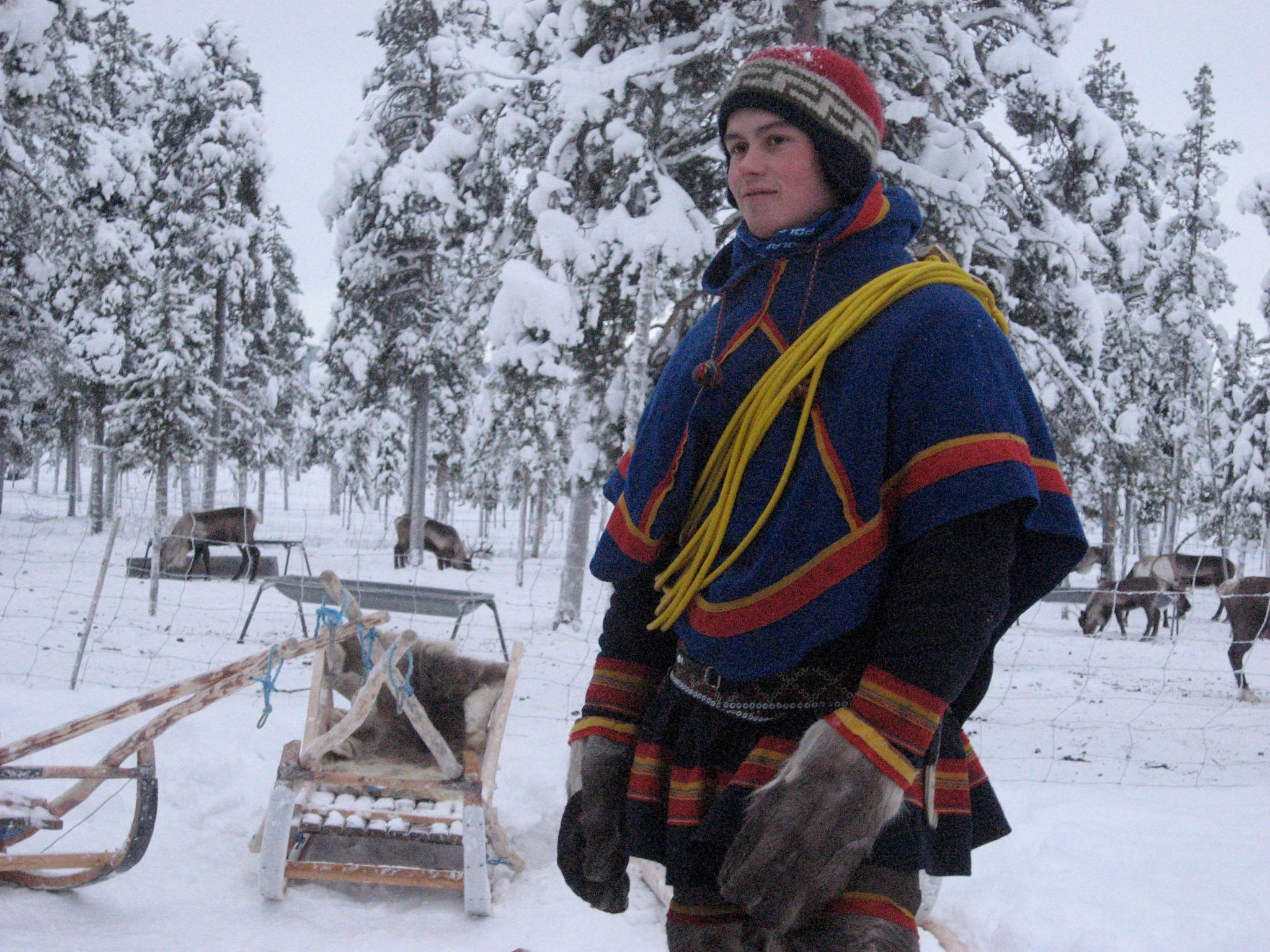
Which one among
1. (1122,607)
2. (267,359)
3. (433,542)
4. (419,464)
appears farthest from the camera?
(267,359)

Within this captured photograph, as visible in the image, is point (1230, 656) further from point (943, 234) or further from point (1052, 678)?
point (943, 234)

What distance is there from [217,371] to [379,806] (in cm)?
2189

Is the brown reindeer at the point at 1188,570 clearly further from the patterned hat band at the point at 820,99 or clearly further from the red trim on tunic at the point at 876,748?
the red trim on tunic at the point at 876,748

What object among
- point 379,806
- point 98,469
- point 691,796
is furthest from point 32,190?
point 691,796

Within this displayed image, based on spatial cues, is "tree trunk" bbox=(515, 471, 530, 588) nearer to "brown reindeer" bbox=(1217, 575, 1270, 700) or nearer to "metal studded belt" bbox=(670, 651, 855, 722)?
"brown reindeer" bbox=(1217, 575, 1270, 700)

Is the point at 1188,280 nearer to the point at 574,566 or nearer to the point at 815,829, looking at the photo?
the point at 574,566

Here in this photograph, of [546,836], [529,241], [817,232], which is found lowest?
[546,836]

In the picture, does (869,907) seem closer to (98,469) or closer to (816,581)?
(816,581)

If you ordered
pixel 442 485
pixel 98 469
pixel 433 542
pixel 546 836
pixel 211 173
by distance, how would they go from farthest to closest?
pixel 442 485
pixel 98 469
pixel 433 542
pixel 211 173
pixel 546 836

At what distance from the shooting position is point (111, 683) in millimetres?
8016

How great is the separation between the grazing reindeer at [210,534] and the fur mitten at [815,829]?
18999 millimetres

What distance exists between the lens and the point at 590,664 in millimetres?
10000

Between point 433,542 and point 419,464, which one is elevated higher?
point 419,464

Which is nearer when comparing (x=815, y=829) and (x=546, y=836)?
(x=815, y=829)
